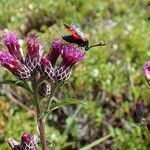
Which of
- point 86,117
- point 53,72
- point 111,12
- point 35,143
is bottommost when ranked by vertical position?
point 111,12

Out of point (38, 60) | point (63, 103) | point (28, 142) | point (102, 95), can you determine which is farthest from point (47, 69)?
point (102, 95)

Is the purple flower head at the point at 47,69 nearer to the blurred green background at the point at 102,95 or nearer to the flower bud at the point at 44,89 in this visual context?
the flower bud at the point at 44,89

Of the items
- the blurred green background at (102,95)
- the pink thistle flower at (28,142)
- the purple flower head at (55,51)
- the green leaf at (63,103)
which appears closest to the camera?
the green leaf at (63,103)

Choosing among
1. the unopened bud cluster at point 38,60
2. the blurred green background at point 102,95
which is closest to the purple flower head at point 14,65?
the unopened bud cluster at point 38,60

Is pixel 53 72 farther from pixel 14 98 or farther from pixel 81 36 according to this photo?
pixel 14 98

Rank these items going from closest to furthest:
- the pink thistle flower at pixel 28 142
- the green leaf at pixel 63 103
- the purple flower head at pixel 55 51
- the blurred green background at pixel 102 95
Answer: the green leaf at pixel 63 103
the purple flower head at pixel 55 51
the pink thistle flower at pixel 28 142
the blurred green background at pixel 102 95

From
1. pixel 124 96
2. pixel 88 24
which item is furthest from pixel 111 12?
pixel 124 96

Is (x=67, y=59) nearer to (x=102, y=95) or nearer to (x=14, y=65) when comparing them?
(x=14, y=65)
